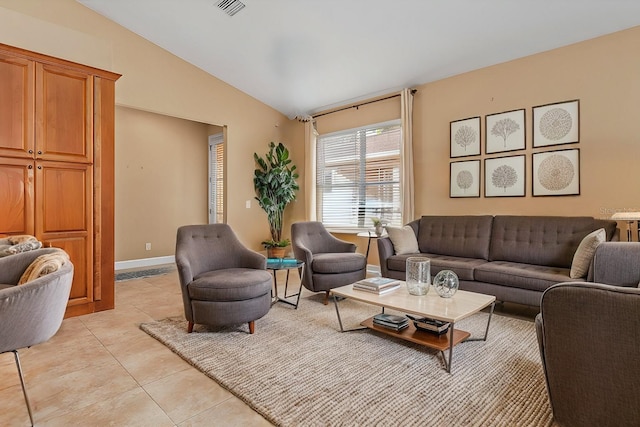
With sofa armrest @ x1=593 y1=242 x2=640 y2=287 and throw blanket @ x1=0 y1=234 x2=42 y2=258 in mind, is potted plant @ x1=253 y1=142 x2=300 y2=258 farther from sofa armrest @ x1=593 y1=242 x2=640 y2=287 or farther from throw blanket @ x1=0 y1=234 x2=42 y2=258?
sofa armrest @ x1=593 y1=242 x2=640 y2=287

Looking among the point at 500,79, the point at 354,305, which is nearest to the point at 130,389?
the point at 354,305

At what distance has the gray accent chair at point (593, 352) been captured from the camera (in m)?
1.13

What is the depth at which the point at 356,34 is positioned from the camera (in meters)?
3.93

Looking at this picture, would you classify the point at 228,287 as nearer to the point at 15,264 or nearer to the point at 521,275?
the point at 15,264

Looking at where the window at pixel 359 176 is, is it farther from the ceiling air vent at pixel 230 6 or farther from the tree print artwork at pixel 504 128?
the ceiling air vent at pixel 230 6

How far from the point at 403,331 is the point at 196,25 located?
4.10 meters

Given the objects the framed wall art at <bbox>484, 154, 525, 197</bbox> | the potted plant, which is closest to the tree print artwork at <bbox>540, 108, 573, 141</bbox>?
the framed wall art at <bbox>484, 154, 525, 197</bbox>

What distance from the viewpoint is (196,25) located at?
4.22 meters

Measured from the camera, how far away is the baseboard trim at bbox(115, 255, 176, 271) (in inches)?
224

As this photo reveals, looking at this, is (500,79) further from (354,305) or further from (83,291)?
(83,291)

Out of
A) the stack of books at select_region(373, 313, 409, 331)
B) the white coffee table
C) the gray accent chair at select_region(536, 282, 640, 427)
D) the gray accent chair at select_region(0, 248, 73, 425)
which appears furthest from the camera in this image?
the stack of books at select_region(373, 313, 409, 331)

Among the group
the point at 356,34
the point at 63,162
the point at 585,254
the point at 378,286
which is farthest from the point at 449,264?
the point at 63,162

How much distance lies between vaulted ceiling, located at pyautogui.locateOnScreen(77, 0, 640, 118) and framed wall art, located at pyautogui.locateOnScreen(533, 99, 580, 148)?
2.07ft

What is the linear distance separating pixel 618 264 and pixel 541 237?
106 cm
